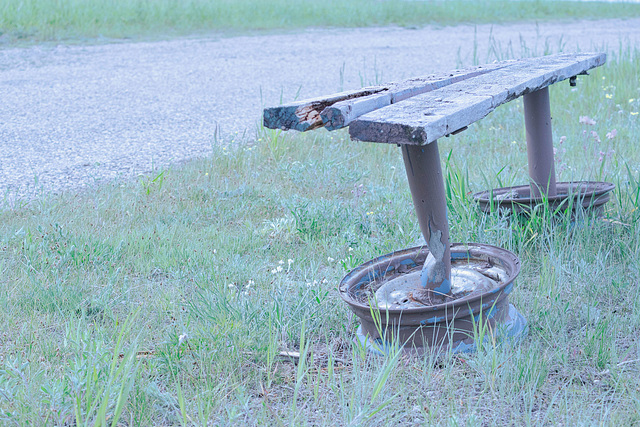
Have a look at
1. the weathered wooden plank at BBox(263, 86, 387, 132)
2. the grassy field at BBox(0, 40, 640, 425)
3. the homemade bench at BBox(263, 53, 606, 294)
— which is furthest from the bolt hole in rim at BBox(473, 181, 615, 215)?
the weathered wooden plank at BBox(263, 86, 387, 132)

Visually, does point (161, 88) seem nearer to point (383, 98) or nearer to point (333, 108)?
point (383, 98)

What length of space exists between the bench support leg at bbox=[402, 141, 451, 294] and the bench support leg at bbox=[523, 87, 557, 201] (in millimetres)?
941

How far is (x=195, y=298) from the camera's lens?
2.26m

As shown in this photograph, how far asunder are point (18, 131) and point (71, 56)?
3566 millimetres

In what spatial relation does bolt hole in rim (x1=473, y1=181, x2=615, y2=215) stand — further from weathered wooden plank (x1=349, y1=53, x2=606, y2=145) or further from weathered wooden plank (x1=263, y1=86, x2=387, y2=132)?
weathered wooden plank (x1=263, y1=86, x2=387, y2=132)

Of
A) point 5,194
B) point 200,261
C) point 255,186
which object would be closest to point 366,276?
point 200,261

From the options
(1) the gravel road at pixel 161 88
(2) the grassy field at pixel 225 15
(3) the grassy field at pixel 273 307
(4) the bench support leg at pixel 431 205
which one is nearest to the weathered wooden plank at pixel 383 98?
(4) the bench support leg at pixel 431 205

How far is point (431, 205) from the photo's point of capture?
1.95 meters

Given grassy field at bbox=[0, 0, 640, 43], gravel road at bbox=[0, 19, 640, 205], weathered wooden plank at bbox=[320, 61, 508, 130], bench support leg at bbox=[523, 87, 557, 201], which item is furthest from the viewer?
grassy field at bbox=[0, 0, 640, 43]

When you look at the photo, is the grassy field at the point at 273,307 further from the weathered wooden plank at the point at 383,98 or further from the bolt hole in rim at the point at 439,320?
the weathered wooden plank at the point at 383,98

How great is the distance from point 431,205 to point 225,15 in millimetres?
10755

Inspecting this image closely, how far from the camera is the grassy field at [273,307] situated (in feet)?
5.30

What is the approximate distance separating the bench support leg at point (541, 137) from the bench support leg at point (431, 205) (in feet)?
3.09

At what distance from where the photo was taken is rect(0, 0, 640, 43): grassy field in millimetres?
9398
